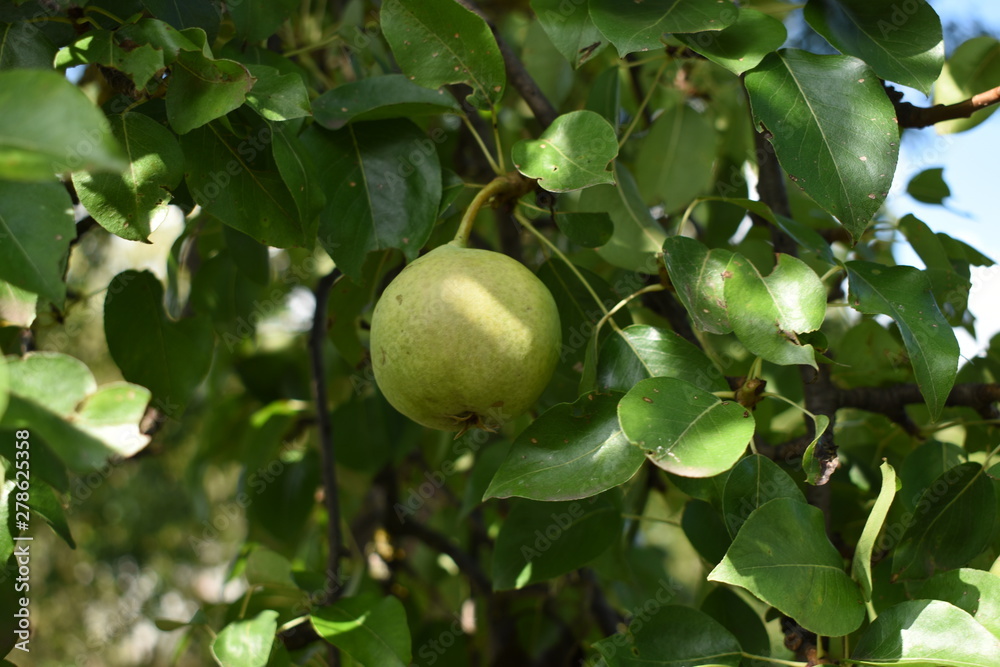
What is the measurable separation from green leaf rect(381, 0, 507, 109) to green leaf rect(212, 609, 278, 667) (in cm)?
70

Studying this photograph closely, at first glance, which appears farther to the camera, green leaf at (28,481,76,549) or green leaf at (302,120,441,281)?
green leaf at (302,120,441,281)

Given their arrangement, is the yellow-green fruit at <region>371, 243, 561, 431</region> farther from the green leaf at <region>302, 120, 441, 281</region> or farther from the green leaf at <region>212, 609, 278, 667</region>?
the green leaf at <region>212, 609, 278, 667</region>

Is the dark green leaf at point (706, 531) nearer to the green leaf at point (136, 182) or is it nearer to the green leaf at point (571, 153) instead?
the green leaf at point (571, 153)

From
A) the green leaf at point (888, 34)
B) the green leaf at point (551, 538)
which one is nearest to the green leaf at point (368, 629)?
the green leaf at point (551, 538)

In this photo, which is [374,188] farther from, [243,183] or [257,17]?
[257,17]

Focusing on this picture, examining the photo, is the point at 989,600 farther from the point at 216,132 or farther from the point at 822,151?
the point at 216,132

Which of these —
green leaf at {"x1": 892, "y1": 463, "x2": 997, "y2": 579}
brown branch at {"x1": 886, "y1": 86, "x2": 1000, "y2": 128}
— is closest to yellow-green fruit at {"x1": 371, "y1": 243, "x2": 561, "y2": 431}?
green leaf at {"x1": 892, "y1": 463, "x2": 997, "y2": 579}

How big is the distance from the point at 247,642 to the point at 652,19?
87cm

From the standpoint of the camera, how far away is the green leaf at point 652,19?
0.81 meters

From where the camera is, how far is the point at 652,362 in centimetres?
87

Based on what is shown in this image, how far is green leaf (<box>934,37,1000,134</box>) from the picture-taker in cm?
120

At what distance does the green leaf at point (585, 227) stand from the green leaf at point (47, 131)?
1.99 ft

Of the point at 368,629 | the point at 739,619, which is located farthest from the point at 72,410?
Result: the point at 739,619

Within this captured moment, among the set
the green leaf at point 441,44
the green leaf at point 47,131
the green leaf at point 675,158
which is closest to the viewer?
the green leaf at point 47,131
